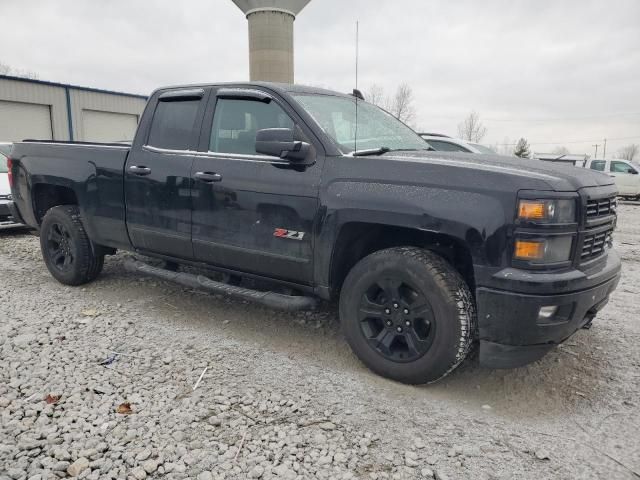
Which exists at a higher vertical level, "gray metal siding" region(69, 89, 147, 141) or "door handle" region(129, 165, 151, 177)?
"gray metal siding" region(69, 89, 147, 141)

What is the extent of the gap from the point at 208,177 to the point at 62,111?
24839 mm

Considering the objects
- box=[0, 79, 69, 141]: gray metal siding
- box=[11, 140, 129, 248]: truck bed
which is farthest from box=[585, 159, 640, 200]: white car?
box=[0, 79, 69, 141]: gray metal siding

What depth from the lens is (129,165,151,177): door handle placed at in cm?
418

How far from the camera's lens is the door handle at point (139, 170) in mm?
4176

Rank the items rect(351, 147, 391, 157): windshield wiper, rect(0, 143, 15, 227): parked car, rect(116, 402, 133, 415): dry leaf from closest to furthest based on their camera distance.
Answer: rect(116, 402, 133, 415): dry leaf, rect(351, 147, 391, 157): windshield wiper, rect(0, 143, 15, 227): parked car

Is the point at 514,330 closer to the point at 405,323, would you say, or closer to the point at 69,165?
the point at 405,323

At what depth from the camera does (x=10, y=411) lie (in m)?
2.78

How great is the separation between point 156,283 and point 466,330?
140 inches

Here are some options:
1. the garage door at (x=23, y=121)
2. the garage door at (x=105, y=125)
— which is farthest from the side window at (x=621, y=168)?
the garage door at (x=23, y=121)

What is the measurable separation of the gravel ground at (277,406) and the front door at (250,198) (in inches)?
26.3

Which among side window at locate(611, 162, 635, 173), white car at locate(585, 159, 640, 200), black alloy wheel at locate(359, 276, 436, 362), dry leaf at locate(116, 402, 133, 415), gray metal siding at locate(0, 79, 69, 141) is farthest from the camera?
gray metal siding at locate(0, 79, 69, 141)

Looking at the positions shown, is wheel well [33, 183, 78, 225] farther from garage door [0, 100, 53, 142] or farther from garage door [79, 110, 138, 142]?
garage door [79, 110, 138, 142]

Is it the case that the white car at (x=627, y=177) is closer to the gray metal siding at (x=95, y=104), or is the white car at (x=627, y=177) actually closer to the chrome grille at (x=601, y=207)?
the chrome grille at (x=601, y=207)

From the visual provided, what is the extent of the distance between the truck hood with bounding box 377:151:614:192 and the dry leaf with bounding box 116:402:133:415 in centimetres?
210
